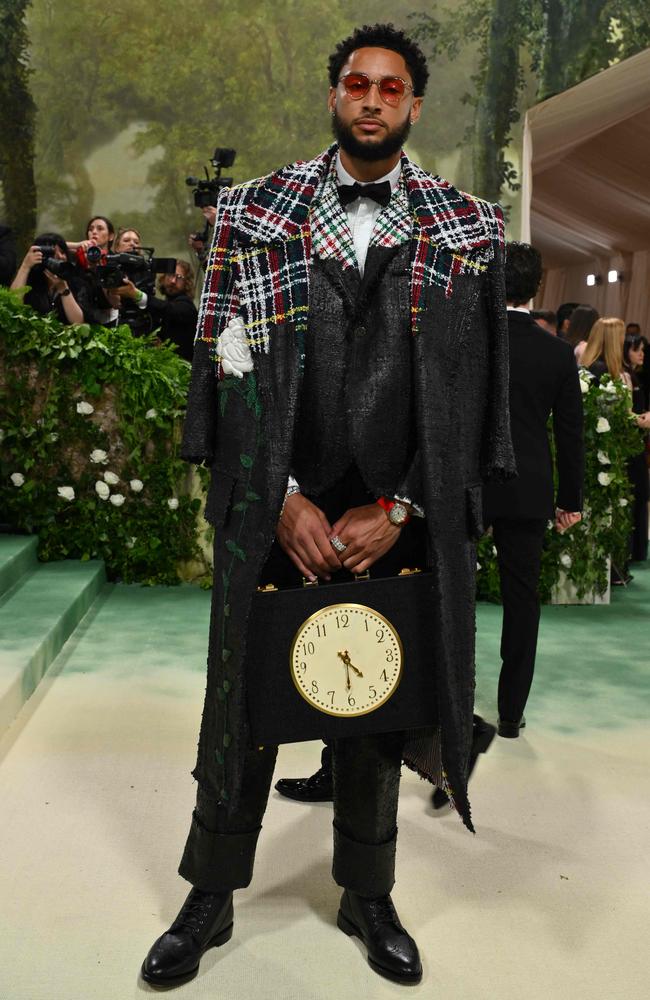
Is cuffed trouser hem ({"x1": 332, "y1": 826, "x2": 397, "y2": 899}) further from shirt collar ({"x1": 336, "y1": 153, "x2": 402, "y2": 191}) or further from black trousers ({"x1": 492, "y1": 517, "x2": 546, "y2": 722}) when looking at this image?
black trousers ({"x1": 492, "y1": 517, "x2": 546, "y2": 722})

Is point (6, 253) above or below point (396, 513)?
above

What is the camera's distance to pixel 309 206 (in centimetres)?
204

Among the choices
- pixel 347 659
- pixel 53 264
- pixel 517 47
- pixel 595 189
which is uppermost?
pixel 517 47

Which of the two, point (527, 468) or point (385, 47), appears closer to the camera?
point (385, 47)

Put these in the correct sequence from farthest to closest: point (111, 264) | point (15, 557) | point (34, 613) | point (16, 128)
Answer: point (16, 128)
point (111, 264)
point (15, 557)
point (34, 613)

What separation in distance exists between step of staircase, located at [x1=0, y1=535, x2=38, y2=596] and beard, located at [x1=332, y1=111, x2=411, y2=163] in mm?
3615

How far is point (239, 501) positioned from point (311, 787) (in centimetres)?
144

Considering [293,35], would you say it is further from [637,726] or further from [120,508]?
[637,726]

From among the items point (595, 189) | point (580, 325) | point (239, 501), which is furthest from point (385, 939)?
point (595, 189)

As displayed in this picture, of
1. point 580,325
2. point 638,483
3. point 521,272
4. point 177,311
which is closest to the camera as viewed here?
point 521,272

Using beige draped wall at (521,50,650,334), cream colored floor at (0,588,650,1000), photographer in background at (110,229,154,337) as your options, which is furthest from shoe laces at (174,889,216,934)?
beige draped wall at (521,50,650,334)

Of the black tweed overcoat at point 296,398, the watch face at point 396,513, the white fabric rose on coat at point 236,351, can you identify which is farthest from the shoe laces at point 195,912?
the white fabric rose on coat at point 236,351

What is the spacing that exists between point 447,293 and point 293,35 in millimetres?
12136

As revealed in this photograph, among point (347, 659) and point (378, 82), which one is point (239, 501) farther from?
point (378, 82)
